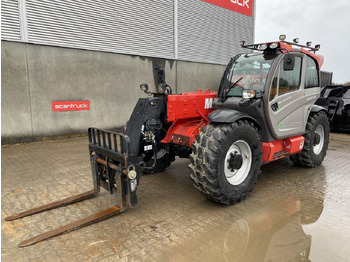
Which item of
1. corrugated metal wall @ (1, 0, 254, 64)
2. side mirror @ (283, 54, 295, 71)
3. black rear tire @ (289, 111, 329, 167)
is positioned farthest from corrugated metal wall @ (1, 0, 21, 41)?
black rear tire @ (289, 111, 329, 167)

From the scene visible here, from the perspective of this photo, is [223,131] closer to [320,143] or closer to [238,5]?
[320,143]

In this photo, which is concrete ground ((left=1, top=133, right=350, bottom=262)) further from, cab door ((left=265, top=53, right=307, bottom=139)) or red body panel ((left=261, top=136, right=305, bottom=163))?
cab door ((left=265, top=53, right=307, bottom=139))

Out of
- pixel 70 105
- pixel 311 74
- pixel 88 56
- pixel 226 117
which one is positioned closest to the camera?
pixel 226 117

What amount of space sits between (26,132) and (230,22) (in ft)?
38.7

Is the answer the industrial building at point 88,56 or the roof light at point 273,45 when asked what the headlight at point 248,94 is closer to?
the roof light at point 273,45

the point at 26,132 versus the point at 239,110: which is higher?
the point at 239,110

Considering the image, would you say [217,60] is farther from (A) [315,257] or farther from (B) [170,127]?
(A) [315,257]

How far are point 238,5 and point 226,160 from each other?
13.5 m

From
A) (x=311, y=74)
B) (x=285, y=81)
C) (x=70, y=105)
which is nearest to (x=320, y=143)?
(x=311, y=74)

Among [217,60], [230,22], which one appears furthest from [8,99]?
[230,22]

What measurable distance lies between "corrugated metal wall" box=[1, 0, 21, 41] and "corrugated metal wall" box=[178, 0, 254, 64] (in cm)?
671

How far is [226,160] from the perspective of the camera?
3.72 m

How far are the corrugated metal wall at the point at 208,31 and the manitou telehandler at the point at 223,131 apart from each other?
8.19 m

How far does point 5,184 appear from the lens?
15.3 ft
